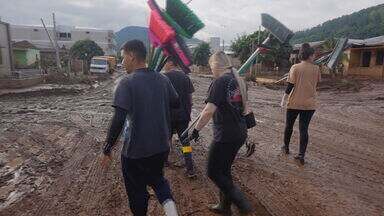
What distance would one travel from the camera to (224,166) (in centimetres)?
357

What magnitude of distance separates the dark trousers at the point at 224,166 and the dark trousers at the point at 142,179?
62cm

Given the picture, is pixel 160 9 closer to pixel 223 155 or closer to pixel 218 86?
pixel 218 86

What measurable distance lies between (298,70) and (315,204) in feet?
6.93

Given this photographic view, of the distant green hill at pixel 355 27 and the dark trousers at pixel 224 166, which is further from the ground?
the distant green hill at pixel 355 27

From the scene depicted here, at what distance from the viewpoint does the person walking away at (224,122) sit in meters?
3.44

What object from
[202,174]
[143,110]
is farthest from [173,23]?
[202,174]

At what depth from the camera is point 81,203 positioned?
4.08 m

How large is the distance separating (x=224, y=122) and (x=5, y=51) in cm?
2793

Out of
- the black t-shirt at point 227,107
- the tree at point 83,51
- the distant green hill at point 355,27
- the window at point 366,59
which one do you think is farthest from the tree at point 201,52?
the black t-shirt at point 227,107

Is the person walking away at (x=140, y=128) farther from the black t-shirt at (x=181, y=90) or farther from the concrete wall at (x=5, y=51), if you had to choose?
the concrete wall at (x=5, y=51)

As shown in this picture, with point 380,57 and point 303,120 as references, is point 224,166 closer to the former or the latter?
point 303,120

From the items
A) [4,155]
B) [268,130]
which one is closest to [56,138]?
[4,155]

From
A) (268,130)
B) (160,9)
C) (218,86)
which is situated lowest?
(268,130)

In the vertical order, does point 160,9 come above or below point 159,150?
above
